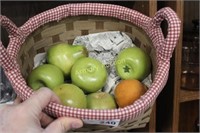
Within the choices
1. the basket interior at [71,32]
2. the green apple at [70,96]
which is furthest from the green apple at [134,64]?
the green apple at [70,96]

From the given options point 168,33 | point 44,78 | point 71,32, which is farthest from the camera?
point 71,32

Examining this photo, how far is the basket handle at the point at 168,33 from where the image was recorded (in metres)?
0.54

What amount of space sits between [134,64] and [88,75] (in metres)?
0.11

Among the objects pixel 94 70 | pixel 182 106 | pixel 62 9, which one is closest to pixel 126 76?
pixel 94 70

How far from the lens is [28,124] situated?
1.57 ft

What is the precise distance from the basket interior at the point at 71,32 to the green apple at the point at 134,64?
22 millimetres

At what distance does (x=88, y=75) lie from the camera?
66 centimetres

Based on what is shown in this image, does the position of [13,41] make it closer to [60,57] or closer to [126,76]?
[60,57]

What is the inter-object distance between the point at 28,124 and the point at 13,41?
8.6 inches

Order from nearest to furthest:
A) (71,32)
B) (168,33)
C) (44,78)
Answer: (168,33) → (44,78) → (71,32)

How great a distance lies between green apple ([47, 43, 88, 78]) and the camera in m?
0.70

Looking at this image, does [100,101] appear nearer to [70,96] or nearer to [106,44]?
[70,96]

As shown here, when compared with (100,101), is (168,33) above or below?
above

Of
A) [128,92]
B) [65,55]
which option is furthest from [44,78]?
[128,92]
